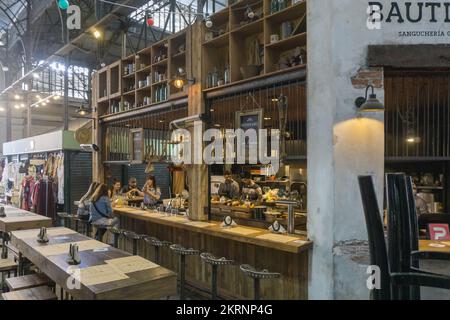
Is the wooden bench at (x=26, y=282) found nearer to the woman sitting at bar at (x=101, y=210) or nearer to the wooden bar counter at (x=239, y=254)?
the wooden bar counter at (x=239, y=254)

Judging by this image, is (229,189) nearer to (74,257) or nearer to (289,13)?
(289,13)

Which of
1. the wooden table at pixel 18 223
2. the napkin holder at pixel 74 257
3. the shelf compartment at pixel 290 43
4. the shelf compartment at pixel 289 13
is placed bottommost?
the wooden table at pixel 18 223

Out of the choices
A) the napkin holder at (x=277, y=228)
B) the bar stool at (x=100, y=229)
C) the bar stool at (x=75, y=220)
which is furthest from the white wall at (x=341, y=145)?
the bar stool at (x=75, y=220)

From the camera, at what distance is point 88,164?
9.76m

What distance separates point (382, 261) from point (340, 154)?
68.1 inches

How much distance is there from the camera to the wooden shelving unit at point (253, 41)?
3875 millimetres

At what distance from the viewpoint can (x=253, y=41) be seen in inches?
179

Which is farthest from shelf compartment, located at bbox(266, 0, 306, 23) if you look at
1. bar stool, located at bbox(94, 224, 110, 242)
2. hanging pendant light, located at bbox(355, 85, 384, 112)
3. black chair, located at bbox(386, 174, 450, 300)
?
bar stool, located at bbox(94, 224, 110, 242)

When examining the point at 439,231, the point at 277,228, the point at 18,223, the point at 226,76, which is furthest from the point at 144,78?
the point at 439,231

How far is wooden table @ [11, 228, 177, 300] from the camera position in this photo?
2438mm

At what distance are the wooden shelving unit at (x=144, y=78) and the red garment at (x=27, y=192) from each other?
3833 mm

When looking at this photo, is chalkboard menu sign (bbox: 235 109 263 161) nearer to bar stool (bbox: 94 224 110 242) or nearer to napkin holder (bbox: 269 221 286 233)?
napkin holder (bbox: 269 221 286 233)
